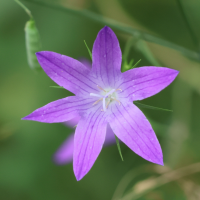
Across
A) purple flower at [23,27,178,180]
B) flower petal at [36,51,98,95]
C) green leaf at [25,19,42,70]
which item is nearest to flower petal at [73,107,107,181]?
purple flower at [23,27,178,180]

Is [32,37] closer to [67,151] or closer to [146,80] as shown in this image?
[146,80]

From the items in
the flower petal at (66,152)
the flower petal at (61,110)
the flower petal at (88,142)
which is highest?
the flower petal at (61,110)

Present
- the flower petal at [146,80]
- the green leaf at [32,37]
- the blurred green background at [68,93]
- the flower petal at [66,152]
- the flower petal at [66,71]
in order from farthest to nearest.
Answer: the blurred green background at [68,93] < the flower petal at [66,152] < the green leaf at [32,37] < the flower petal at [66,71] < the flower petal at [146,80]

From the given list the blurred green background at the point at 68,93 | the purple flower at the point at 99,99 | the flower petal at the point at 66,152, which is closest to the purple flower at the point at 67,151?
the flower petal at the point at 66,152

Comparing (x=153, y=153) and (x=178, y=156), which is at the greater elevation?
(x=153, y=153)

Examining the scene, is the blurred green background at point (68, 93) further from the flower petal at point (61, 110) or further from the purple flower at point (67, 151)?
the flower petal at point (61, 110)

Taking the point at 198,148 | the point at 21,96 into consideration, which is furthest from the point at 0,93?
the point at 198,148

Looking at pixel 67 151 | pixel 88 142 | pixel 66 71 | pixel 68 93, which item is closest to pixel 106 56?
pixel 66 71

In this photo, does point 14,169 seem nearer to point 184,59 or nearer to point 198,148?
point 198,148
